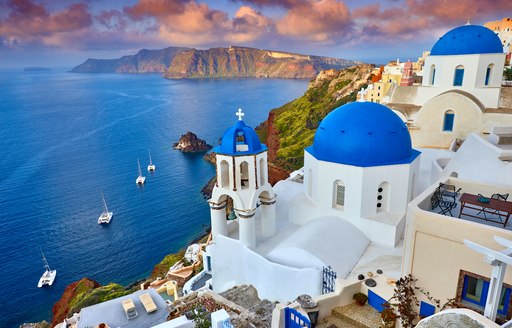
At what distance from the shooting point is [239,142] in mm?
12867

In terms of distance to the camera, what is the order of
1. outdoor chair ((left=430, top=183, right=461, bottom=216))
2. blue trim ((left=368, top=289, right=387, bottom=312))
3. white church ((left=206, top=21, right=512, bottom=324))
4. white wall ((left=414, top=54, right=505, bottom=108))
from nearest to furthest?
outdoor chair ((left=430, top=183, right=461, bottom=216))
blue trim ((left=368, top=289, right=387, bottom=312))
white church ((left=206, top=21, right=512, bottom=324))
white wall ((left=414, top=54, right=505, bottom=108))

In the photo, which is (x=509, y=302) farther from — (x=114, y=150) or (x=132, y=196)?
(x=114, y=150)

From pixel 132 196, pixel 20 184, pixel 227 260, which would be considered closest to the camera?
pixel 227 260

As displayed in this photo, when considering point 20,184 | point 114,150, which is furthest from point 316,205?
point 114,150

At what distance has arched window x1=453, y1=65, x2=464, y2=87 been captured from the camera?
1981 centimetres

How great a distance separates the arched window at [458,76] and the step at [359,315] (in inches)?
689

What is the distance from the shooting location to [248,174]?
13055 millimetres

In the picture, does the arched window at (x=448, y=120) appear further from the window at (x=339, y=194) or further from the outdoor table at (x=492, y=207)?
the outdoor table at (x=492, y=207)

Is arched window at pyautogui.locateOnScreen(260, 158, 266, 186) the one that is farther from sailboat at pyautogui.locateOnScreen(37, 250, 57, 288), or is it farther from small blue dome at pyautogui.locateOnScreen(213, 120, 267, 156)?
sailboat at pyautogui.locateOnScreen(37, 250, 57, 288)

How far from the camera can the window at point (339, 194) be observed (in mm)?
13625

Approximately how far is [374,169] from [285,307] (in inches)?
284

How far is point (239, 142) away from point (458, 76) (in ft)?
50.9

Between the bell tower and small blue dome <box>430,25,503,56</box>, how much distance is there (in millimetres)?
14647

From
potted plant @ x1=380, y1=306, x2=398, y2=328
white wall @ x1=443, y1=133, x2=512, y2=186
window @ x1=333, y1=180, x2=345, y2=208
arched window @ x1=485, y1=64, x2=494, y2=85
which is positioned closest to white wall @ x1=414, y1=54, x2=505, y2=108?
arched window @ x1=485, y1=64, x2=494, y2=85
